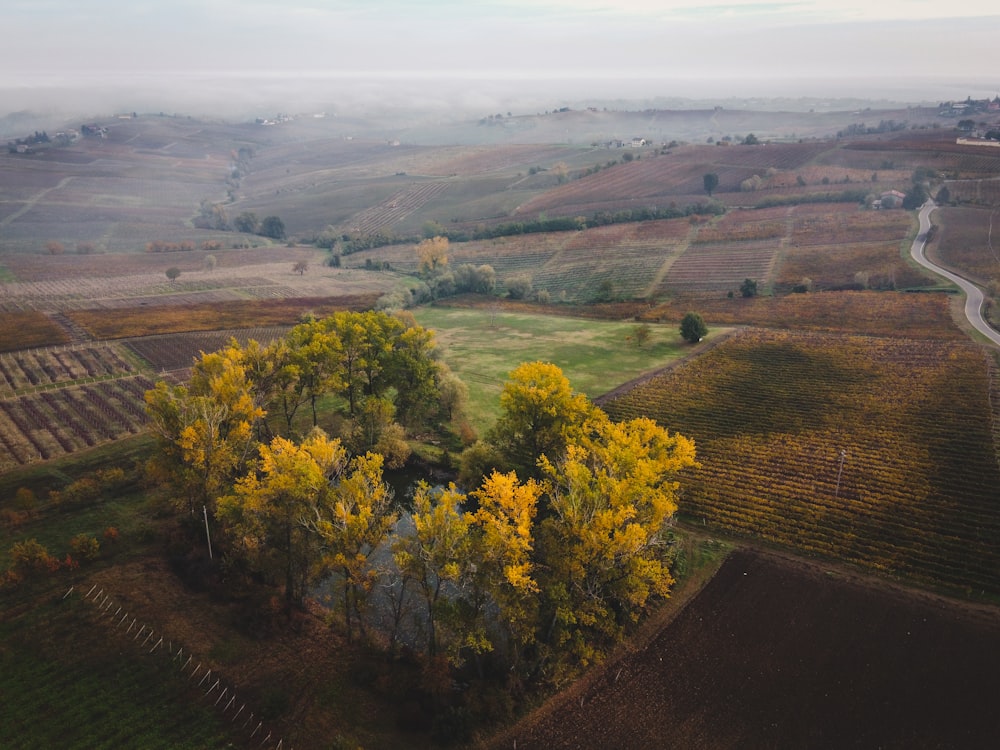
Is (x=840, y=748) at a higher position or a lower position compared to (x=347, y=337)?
lower

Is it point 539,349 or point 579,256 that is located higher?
point 579,256

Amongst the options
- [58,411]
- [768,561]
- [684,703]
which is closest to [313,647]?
[684,703]

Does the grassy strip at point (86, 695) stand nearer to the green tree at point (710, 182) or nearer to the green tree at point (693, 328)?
the green tree at point (693, 328)

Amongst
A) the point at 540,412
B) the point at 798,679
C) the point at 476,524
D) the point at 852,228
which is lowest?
the point at 798,679

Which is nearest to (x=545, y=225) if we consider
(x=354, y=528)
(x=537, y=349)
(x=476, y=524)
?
(x=537, y=349)

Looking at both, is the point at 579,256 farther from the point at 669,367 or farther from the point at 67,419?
the point at 67,419

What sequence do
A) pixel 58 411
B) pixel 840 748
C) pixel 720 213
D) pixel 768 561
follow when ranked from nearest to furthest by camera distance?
pixel 840 748 → pixel 768 561 → pixel 58 411 → pixel 720 213

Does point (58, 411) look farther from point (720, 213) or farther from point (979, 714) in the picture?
point (720, 213)

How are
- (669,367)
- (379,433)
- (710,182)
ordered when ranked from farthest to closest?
1. (710,182)
2. (669,367)
3. (379,433)
